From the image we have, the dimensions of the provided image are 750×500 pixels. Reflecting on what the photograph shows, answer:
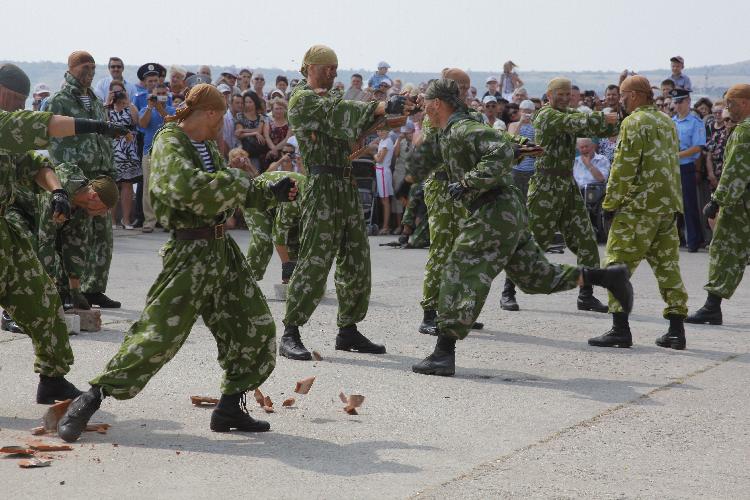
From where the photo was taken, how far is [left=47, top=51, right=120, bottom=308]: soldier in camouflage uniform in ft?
33.1

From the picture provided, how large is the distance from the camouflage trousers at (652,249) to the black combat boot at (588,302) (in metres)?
1.92

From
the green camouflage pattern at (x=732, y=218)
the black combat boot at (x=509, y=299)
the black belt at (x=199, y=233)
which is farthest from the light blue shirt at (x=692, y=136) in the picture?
the black belt at (x=199, y=233)

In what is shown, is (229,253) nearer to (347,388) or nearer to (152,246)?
(347,388)

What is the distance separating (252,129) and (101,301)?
299 inches

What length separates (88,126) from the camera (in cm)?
597

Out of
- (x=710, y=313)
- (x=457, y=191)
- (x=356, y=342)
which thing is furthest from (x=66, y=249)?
(x=710, y=313)

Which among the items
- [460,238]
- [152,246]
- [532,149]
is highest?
[532,149]

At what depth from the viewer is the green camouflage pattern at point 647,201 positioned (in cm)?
886

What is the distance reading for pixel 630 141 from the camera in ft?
29.2

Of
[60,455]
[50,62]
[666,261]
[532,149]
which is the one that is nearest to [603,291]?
[666,261]

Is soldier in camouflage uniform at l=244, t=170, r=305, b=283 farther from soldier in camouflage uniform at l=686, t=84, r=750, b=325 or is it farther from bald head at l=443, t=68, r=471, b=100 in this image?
soldier in camouflage uniform at l=686, t=84, r=750, b=325

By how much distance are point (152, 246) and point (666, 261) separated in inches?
322

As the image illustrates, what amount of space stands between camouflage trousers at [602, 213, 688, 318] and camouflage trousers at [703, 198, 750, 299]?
48.3 inches

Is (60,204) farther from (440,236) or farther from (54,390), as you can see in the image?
(440,236)
